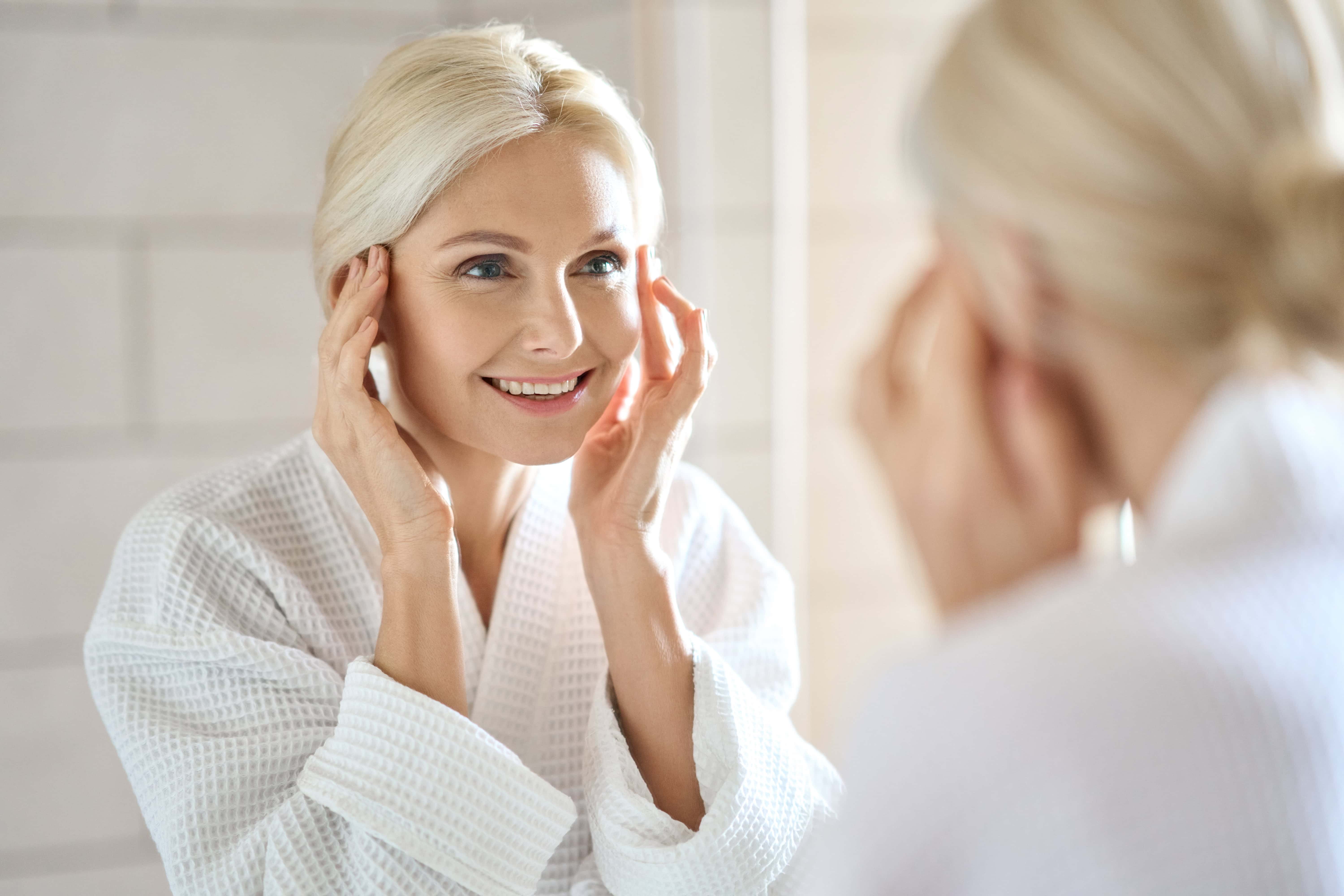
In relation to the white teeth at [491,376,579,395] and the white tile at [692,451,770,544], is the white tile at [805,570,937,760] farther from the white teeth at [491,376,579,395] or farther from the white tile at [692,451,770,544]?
the white teeth at [491,376,579,395]

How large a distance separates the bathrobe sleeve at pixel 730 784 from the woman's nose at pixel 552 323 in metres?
0.29

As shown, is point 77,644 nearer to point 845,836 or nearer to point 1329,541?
point 845,836

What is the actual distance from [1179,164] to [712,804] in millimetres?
707

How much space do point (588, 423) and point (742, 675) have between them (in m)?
0.32

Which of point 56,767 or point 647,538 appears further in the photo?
point 56,767

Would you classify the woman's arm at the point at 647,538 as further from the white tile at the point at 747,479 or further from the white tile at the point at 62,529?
the white tile at the point at 62,529

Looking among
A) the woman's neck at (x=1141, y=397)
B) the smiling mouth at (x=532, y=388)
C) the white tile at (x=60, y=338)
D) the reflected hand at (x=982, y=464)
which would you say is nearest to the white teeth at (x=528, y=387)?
the smiling mouth at (x=532, y=388)

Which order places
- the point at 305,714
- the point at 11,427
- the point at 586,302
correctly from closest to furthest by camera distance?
the point at 305,714 → the point at 586,302 → the point at 11,427

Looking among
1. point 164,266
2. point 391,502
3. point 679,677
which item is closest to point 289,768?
point 391,502

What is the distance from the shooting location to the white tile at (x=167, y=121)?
1.75 meters

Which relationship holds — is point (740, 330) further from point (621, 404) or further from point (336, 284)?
point (336, 284)

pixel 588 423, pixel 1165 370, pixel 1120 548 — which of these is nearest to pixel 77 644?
pixel 588 423

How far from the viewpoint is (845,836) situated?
2.02 ft

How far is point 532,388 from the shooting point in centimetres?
116
